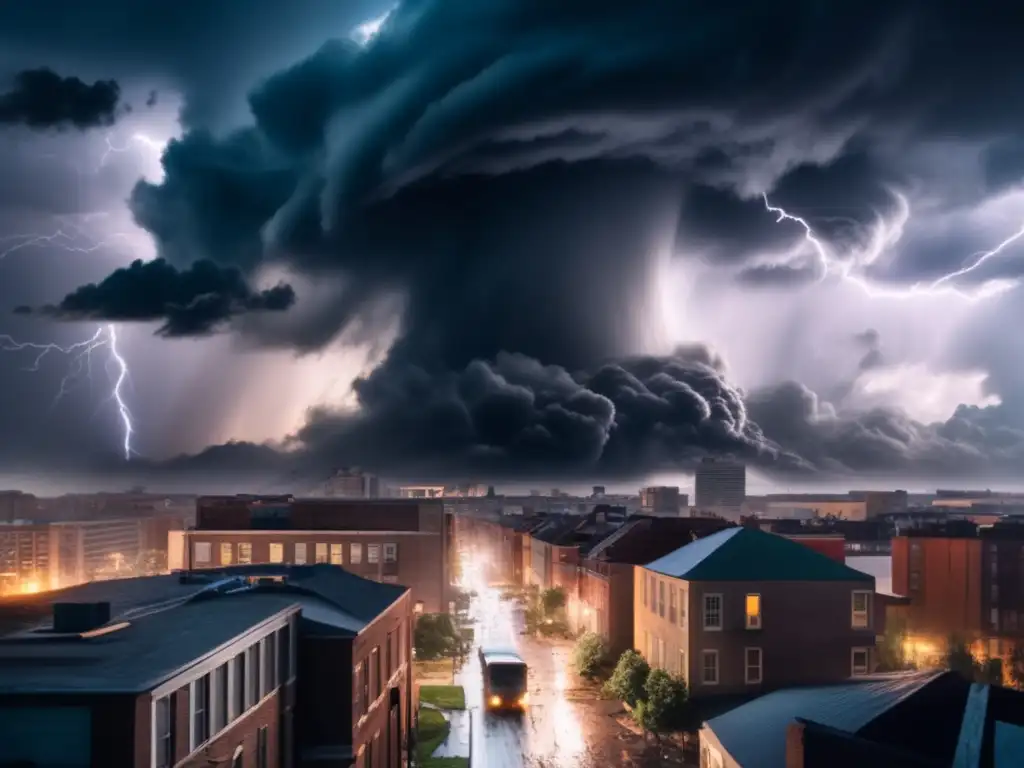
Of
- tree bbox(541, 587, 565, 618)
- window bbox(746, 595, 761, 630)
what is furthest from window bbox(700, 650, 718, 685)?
tree bbox(541, 587, 565, 618)

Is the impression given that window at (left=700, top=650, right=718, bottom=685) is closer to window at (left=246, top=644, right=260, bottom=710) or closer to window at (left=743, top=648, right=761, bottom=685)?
window at (left=743, top=648, right=761, bottom=685)

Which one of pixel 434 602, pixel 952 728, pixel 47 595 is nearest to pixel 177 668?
pixel 47 595

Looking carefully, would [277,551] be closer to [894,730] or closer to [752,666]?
[752,666]

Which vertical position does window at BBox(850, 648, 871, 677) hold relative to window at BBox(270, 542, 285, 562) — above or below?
below

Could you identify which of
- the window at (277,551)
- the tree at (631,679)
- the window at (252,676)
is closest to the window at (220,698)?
the window at (252,676)

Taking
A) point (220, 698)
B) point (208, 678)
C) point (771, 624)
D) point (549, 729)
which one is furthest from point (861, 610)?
point (208, 678)

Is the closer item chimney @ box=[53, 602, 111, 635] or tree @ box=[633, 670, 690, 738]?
chimney @ box=[53, 602, 111, 635]
